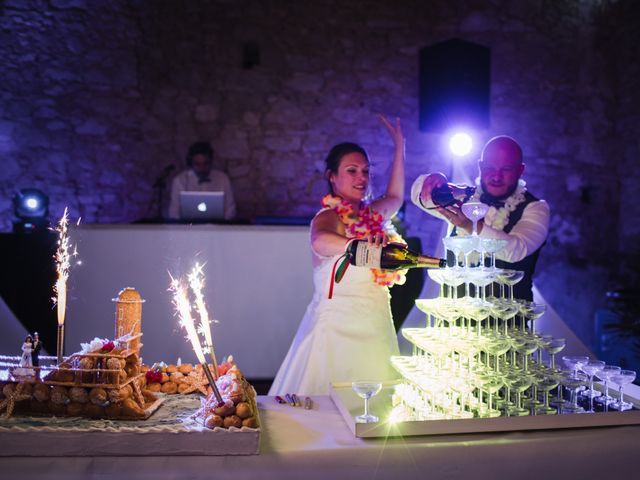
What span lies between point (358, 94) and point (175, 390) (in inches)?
201

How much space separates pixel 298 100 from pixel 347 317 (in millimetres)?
4179

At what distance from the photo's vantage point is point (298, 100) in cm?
643

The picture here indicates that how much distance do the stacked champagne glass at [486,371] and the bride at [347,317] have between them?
2.45 feet

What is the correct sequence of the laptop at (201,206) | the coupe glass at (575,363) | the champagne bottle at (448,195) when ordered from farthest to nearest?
the laptop at (201,206), the champagne bottle at (448,195), the coupe glass at (575,363)

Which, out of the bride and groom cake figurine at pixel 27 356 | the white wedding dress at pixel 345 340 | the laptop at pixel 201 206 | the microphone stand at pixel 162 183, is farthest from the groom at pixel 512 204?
the microphone stand at pixel 162 183

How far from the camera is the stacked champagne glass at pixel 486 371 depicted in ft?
5.36

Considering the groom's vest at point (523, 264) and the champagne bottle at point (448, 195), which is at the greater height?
the champagne bottle at point (448, 195)

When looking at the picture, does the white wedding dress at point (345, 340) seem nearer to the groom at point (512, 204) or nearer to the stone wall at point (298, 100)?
the groom at point (512, 204)

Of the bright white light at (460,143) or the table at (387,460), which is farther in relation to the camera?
the bright white light at (460,143)

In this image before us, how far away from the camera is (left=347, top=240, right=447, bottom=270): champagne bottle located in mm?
1647

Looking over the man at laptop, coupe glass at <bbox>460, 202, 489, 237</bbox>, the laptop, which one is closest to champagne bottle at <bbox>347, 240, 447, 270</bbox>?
coupe glass at <bbox>460, 202, 489, 237</bbox>

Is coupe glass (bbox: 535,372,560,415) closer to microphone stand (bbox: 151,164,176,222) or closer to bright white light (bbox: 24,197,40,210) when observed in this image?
bright white light (bbox: 24,197,40,210)

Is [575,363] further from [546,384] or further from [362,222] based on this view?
[362,222]

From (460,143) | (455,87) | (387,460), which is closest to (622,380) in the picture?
(387,460)
